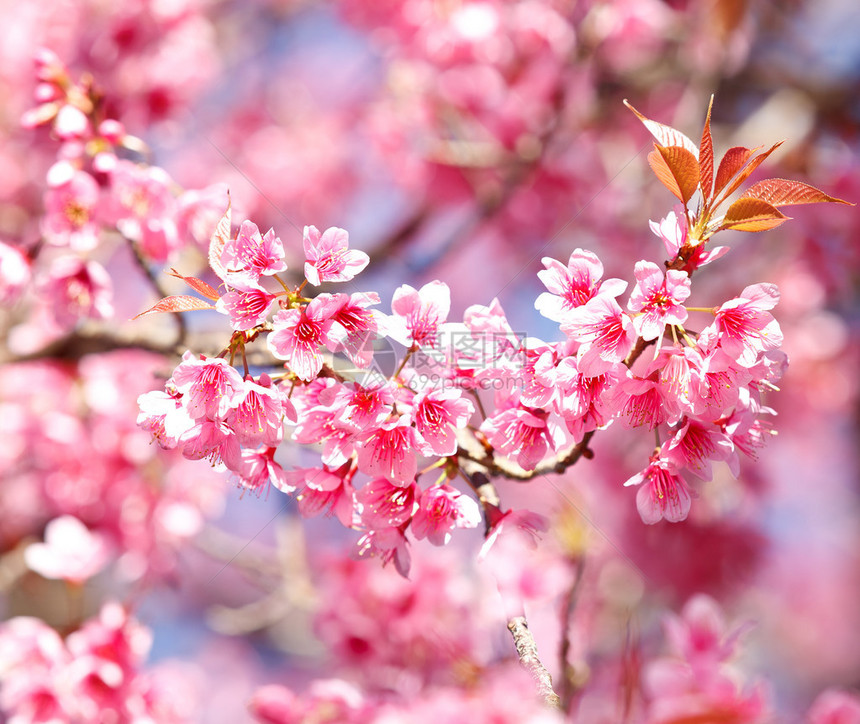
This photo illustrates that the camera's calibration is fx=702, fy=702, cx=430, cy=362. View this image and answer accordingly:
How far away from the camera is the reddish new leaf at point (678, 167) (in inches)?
32.7

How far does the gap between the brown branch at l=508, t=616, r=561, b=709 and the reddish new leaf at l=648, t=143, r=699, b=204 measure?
1.94 feet

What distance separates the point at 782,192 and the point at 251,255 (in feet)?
2.18

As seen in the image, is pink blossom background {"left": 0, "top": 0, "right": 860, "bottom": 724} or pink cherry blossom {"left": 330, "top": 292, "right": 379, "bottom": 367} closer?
pink cherry blossom {"left": 330, "top": 292, "right": 379, "bottom": 367}

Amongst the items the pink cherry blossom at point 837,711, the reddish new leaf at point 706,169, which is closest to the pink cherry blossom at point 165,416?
the reddish new leaf at point 706,169

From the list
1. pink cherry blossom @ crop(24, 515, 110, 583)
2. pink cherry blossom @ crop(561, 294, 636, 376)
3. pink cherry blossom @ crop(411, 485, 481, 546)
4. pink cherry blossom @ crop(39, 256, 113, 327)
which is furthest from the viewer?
pink cherry blossom @ crop(24, 515, 110, 583)

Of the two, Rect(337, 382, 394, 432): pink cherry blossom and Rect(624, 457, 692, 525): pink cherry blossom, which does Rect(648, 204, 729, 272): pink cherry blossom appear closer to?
Rect(624, 457, 692, 525): pink cherry blossom

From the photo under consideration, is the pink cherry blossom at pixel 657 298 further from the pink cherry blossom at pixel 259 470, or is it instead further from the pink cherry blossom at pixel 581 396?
the pink cherry blossom at pixel 259 470

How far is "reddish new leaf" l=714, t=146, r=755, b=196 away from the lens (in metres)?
0.87

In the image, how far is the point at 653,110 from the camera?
3.19m

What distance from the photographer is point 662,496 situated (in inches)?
36.6

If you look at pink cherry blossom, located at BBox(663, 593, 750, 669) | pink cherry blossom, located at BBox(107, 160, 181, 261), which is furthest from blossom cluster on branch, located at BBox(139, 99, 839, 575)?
pink cherry blossom, located at BBox(663, 593, 750, 669)

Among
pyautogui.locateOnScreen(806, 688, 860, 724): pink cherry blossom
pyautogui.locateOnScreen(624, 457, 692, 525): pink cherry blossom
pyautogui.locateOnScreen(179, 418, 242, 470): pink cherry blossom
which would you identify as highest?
pyautogui.locateOnScreen(179, 418, 242, 470): pink cherry blossom

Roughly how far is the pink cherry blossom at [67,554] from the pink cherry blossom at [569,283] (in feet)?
4.63

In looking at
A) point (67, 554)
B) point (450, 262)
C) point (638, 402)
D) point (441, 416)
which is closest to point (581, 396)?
point (638, 402)
